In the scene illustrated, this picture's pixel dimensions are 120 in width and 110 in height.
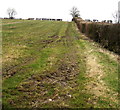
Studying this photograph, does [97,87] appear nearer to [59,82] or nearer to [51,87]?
[59,82]

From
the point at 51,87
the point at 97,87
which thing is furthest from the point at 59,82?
the point at 97,87

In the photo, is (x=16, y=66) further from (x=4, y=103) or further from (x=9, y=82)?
(x=4, y=103)

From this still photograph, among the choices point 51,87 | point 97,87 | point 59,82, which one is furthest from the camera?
point 59,82

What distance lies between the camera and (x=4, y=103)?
4.85 meters

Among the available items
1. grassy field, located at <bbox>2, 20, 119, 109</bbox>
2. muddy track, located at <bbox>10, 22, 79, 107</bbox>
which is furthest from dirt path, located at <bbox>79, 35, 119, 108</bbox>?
muddy track, located at <bbox>10, 22, 79, 107</bbox>

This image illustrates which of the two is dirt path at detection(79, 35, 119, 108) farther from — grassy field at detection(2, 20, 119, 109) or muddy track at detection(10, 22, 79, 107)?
muddy track at detection(10, 22, 79, 107)

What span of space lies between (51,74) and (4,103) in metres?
2.84

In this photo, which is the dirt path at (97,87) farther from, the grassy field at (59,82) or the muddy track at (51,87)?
the muddy track at (51,87)

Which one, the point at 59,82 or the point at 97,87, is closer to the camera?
the point at 97,87

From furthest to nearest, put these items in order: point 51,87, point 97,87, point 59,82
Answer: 1. point 59,82
2. point 97,87
3. point 51,87

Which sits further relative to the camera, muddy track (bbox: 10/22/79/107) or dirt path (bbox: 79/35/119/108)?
dirt path (bbox: 79/35/119/108)

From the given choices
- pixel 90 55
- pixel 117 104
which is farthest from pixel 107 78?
pixel 90 55

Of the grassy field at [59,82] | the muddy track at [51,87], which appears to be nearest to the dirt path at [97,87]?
the grassy field at [59,82]

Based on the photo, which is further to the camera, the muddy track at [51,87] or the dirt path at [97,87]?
the dirt path at [97,87]
